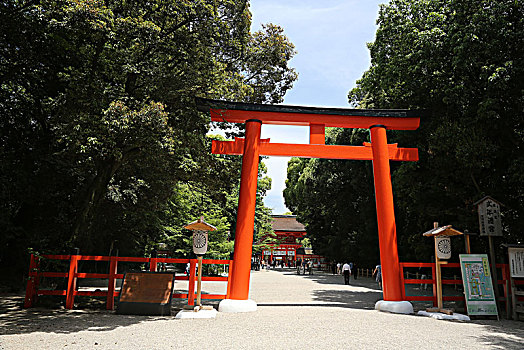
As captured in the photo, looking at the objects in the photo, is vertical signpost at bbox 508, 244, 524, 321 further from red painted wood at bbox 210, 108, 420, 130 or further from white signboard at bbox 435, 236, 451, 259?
red painted wood at bbox 210, 108, 420, 130

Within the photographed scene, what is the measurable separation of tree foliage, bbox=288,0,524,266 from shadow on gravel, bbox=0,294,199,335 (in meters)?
9.47

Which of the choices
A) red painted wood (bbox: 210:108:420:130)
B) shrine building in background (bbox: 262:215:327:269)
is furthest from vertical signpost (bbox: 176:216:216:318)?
shrine building in background (bbox: 262:215:327:269)

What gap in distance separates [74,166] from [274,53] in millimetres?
7173

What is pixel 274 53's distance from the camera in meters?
11.8

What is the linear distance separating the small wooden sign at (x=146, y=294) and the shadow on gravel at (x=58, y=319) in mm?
236

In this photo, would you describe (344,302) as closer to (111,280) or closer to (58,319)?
(111,280)

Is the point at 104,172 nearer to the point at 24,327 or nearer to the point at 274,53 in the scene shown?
the point at 24,327

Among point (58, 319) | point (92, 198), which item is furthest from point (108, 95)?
point (58, 319)

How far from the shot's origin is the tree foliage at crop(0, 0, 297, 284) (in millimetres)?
7621

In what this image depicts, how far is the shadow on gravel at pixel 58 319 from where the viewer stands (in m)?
6.47

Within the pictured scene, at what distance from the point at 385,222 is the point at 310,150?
2.81m

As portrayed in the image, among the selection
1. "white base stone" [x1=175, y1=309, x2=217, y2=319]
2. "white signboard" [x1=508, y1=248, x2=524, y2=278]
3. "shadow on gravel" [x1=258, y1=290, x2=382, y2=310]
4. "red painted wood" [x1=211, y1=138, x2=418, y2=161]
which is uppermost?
"red painted wood" [x1=211, y1=138, x2=418, y2=161]

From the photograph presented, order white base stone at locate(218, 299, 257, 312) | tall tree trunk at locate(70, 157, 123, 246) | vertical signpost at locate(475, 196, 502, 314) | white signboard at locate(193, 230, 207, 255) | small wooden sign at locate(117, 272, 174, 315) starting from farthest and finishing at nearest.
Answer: tall tree trunk at locate(70, 157, 123, 246), vertical signpost at locate(475, 196, 502, 314), white base stone at locate(218, 299, 257, 312), white signboard at locate(193, 230, 207, 255), small wooden sign at locate(117, 272, 174, 315)

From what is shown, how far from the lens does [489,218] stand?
9.31m
